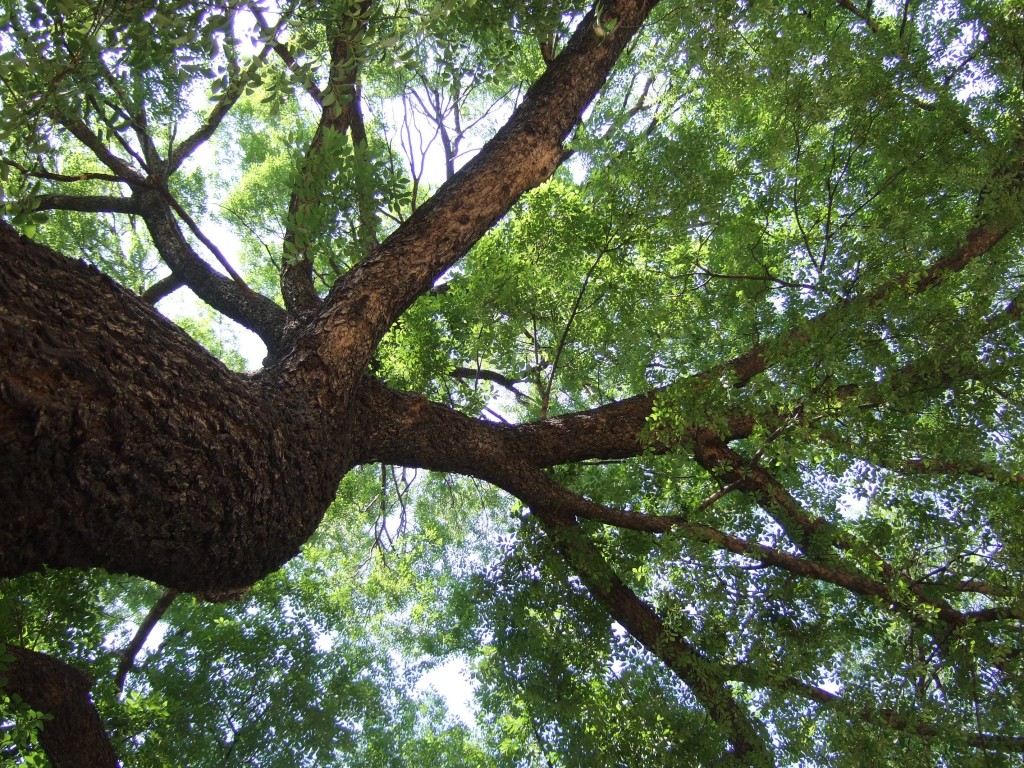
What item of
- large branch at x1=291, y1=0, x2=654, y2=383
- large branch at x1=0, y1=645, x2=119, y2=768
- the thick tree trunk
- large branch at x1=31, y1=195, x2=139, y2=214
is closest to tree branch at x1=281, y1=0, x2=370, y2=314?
large branch at x1=291, y1=0, x2=654, y2=383

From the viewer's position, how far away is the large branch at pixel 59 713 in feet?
11.7

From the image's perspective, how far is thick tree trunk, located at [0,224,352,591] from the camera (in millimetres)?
1551

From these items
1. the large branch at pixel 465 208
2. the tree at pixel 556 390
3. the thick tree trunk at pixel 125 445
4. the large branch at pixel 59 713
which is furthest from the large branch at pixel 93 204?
the thick tree trunk at pixel 125 445

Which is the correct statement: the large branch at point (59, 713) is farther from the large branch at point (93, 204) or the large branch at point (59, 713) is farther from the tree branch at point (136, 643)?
the large branch at point (93, 204)

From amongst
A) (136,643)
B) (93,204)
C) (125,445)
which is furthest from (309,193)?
(136,643)

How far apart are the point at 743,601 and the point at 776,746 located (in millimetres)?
1108

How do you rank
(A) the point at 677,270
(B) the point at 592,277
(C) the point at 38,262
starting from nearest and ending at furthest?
(C) the point at 38,262 → (B) the point at 592,277 → (A) the point at 677,270

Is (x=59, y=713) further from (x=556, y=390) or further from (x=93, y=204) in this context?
(x=556, y=390)

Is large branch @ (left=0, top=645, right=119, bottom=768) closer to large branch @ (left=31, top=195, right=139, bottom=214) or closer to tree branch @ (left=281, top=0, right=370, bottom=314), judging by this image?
tree branch @ (left=281, top=0, right=370, bottom=314)

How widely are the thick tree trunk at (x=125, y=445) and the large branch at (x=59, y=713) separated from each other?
2.33 meters

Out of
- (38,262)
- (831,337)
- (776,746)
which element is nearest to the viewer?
(38,262)

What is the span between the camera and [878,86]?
4617 millimetres

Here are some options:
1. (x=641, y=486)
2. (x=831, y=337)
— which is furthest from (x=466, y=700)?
(x=831, y=337)

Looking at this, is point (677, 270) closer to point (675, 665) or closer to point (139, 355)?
point (675, 665)
